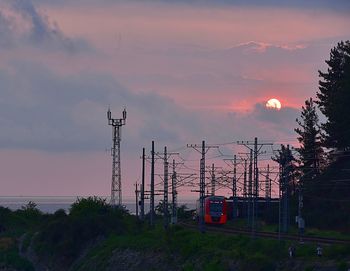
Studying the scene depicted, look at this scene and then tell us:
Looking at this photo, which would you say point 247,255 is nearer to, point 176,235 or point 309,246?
point 309,246

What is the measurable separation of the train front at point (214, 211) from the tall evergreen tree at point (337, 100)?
16248 mm

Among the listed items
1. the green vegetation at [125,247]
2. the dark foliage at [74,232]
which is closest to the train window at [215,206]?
the green vegetation at [125,247]

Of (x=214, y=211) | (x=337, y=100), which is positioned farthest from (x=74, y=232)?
(x=337, y=100)

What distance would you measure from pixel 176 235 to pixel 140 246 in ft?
18.7

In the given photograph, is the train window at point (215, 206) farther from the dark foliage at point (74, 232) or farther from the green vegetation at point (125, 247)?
the dark foliage at point (74, 232)

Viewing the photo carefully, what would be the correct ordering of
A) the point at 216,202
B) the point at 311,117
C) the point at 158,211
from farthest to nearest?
the point at 158,211 → the point at 311,117 → the point at 216,202

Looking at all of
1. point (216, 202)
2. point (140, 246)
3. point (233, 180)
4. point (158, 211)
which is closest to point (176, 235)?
point (140, 246)

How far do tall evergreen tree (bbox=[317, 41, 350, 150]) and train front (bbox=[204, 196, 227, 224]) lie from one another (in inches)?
640

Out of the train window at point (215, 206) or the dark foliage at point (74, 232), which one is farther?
the train window at point (215, 206)

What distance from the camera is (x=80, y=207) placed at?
389 feet

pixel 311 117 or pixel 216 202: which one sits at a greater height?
pixel 311 117

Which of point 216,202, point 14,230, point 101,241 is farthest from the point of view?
point 14,230

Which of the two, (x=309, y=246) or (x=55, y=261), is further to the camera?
(x=55, y=261)

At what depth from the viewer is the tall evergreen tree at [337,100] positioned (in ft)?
393
